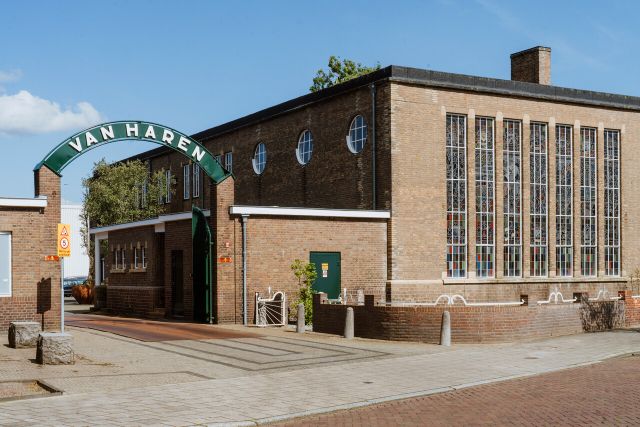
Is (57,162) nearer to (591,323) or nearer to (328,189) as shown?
(328,189)

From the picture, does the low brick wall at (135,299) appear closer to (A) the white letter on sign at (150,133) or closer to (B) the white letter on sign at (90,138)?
(A) the white letter on sign at (150,133)

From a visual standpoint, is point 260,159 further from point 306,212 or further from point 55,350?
point 55,350

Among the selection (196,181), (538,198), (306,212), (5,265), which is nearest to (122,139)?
(5,265)

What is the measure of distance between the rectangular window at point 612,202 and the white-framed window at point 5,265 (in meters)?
24.2

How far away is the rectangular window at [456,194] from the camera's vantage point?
30922 millimetres

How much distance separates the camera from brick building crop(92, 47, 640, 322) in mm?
27688

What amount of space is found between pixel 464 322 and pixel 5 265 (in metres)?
12.1

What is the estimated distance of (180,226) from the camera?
96.0ft

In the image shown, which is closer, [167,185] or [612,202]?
[612,202]

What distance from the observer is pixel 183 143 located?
26.4 m

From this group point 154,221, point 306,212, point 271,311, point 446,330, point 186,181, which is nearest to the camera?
point 446,330

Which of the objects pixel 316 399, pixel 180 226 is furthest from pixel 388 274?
pixel 316 399

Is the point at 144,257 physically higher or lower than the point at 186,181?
lower

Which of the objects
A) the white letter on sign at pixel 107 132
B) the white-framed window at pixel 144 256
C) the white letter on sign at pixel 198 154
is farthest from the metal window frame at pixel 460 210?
the white letter on sign at pixel 107 132
